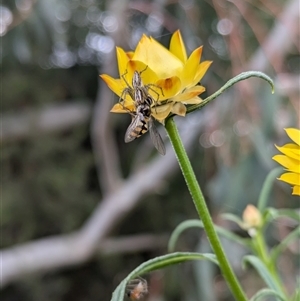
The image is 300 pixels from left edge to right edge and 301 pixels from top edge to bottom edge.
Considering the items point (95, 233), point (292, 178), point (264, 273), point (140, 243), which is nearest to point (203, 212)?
point (292, 178)

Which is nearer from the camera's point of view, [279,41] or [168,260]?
[168,260]

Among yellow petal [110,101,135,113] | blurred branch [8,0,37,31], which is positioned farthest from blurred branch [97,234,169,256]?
yellow petal [110,101,135,113]

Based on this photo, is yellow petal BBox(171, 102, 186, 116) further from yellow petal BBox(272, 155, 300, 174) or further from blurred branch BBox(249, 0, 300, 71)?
blurred branch BBox(249, 0, 300, 71)

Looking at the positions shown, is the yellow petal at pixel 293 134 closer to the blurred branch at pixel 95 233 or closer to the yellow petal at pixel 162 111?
the yellow petal at pixel 162 111

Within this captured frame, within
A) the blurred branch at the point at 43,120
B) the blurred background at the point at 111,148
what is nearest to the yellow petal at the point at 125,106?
the blurred background at the point at 111,148

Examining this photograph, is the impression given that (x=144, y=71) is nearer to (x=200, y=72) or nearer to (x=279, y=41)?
(x=200, y=72)

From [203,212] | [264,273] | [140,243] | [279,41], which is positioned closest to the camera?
[203,212]

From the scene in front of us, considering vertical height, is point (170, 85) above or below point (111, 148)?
below
